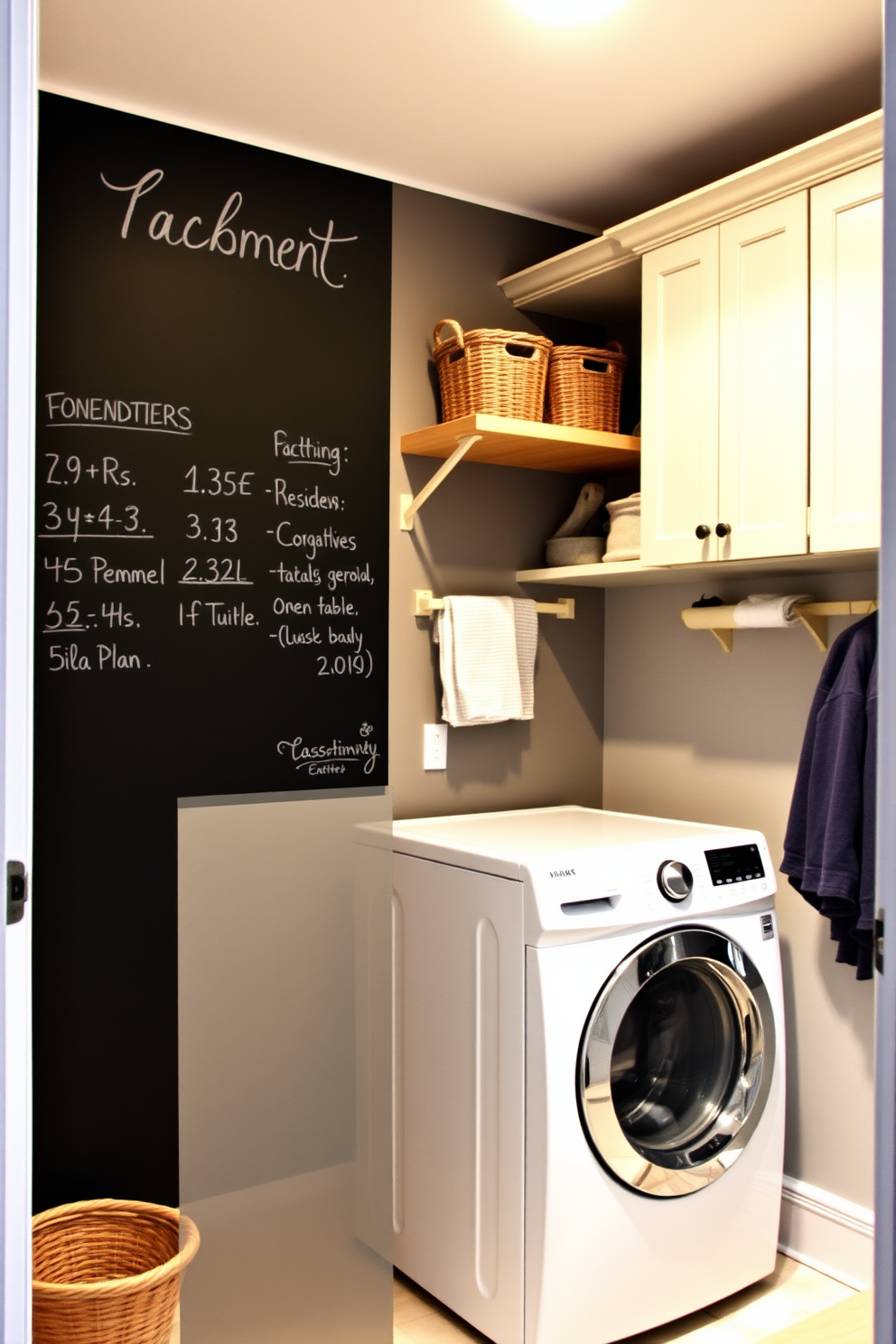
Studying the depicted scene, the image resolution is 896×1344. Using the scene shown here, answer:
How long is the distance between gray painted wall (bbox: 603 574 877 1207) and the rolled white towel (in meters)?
0.13

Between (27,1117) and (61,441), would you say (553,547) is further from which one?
(27,1117)

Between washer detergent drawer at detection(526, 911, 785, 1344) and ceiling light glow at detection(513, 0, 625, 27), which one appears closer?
ceiling light glow at detection(513, 0, 625, 27)

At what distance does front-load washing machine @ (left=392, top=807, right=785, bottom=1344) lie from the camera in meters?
2.02

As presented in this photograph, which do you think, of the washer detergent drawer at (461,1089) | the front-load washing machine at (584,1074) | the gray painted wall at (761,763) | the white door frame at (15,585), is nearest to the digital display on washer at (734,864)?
the front-load washing machine at (584,1074)

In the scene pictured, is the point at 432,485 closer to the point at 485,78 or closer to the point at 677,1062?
the point at 485,78

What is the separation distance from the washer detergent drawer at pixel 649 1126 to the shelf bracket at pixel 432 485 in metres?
1.14

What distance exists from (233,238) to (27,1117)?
1.97 meters

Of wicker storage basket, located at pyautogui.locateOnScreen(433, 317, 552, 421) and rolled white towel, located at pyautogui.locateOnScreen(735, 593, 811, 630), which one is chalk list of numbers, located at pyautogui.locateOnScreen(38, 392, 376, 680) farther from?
rolled white towel, located at pyautogui.locateOnScreen(735, 593, 811, 630)

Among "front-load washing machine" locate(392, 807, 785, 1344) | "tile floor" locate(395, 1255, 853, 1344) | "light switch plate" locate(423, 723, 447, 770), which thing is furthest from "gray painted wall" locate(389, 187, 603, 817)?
"tile floor" locate(395, 1255, 853, 1344)

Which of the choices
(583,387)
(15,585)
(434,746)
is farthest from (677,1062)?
(15,585)

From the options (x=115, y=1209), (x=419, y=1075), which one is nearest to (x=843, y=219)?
(x=419, y=1075)

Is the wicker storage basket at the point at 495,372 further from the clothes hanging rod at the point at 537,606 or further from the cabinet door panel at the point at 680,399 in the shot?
the clothes hanging rod at the point at 537,606

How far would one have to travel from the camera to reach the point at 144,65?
2146 mm

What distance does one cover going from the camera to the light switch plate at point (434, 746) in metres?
2.74
